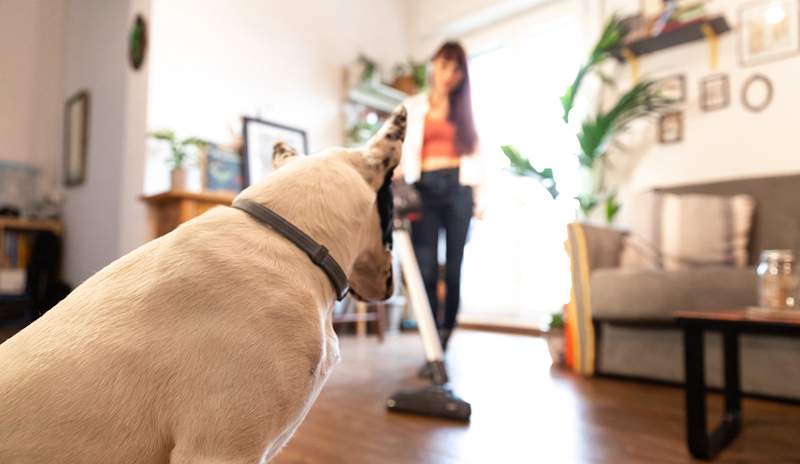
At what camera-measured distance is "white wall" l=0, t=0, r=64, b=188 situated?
471 centimetres

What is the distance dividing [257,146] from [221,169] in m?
0.36

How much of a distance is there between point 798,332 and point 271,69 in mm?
4131

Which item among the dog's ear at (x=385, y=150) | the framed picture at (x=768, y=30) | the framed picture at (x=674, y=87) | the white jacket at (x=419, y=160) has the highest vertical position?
the framed picture at (x=768, y=30)

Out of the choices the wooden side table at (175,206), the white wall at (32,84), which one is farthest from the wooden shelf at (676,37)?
the white wall at (32,84)

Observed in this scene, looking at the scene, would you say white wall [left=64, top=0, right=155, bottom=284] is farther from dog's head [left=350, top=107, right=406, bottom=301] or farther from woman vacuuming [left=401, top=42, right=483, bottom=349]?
dog's head [left=350, top=107, right=406, bottom=301]

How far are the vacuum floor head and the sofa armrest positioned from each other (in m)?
1.18

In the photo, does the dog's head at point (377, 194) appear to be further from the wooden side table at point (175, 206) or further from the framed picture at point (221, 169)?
the framed picture at point (221, 169)

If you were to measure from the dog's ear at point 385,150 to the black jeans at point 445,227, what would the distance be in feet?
4.57

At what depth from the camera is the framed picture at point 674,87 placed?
3727 millimetres

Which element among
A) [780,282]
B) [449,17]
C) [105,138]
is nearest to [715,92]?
[780,282]

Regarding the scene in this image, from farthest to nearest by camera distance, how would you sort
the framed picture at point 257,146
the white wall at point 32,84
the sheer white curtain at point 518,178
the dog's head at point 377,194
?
the white wall at point 32,84
the sheer white curtain at point 518,178
the framed picture at point 257,146
the dog's head at point 377,194

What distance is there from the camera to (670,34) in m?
3.59

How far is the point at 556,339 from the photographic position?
2906mm

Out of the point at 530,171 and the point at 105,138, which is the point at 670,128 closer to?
the point at 530,171
